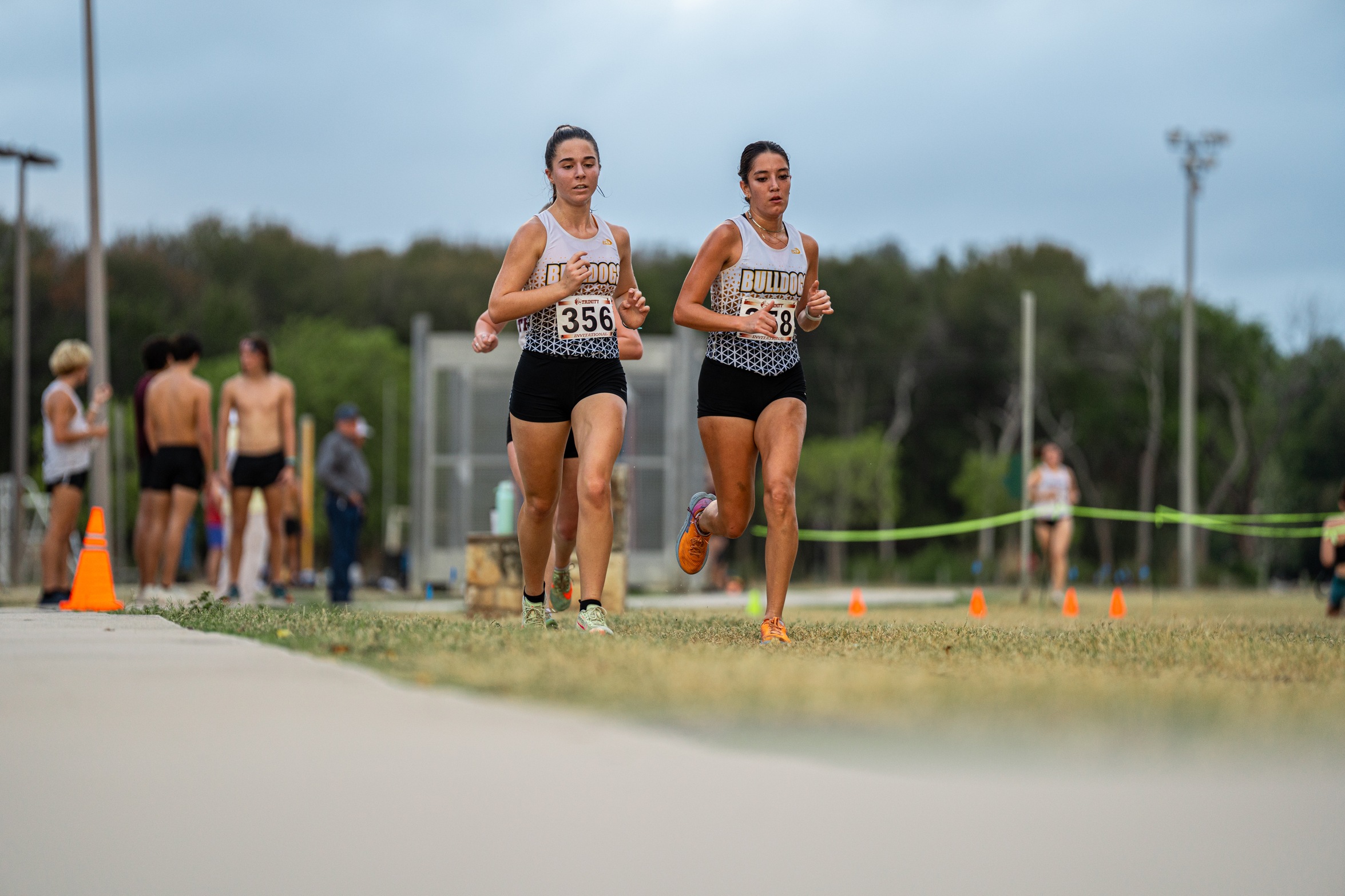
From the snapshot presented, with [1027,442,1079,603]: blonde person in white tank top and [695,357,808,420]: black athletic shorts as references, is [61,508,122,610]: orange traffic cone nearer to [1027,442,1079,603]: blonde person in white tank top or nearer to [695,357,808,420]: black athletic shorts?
[695,357,808,420]: black athletic shorts

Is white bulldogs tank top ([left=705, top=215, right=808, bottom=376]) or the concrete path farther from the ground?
white bulldogs tank top ([left=705, top=215, right=808, bottom=376])

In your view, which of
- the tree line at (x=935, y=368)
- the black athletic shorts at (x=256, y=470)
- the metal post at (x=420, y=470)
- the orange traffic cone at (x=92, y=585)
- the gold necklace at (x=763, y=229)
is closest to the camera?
the gold necklace at (x=763, y=229)

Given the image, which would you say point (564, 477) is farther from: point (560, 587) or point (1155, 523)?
point (1155, 523)

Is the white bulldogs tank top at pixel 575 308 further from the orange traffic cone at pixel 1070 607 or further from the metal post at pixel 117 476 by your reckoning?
the metal post at pixel 117 476

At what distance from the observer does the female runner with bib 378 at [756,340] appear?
23.0 ft

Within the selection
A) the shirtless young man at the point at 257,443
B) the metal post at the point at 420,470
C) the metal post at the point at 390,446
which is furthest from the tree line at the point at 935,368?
the shirtless young man at the point at 257,443

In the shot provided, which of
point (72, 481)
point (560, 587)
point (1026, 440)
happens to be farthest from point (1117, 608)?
point (72, 481)

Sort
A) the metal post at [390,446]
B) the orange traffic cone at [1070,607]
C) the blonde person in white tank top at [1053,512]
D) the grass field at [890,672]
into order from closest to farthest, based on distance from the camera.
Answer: the grass field at [890,672] < the orange traffic cone at [1070,607] < the blonde person in white tank top at [1053,512] < the metal post at [390,446]

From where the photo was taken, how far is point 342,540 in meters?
13.9

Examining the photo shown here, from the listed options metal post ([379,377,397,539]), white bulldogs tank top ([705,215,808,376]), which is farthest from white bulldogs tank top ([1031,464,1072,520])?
metal post ([379,377,397,539])

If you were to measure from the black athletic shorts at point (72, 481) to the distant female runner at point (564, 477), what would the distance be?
4.58 meters

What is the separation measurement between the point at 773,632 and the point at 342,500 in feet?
27.3

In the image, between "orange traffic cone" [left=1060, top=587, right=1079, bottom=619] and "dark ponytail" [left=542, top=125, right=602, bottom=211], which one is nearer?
"dark ponytail" [left=542, top=125, right=602, bottom=211]

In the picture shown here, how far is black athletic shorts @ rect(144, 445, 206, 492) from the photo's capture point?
11430 mm
